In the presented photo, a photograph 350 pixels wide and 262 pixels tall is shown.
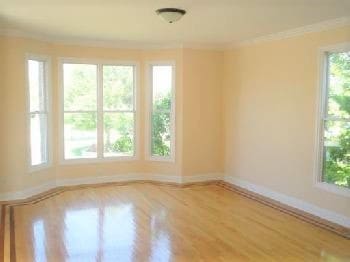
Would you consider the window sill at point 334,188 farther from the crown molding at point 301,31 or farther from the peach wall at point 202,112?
the peach wall at point 202,112

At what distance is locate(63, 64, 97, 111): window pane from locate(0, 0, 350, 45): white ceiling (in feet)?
1.86

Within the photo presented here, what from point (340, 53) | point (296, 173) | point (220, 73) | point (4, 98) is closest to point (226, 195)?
point (296, 173)

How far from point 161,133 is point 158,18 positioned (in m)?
2.68

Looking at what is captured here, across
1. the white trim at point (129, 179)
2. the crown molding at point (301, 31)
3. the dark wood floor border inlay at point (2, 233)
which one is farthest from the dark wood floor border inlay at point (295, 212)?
the dark wood floor border inlay at point (2, 233)

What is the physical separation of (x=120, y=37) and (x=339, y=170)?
3.72 metres

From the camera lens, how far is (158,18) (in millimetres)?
4457

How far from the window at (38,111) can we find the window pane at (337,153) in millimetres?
4187

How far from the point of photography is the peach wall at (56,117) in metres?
5.31

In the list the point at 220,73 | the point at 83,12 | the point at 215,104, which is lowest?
the point at 215,104

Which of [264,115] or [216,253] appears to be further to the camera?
[264,115]

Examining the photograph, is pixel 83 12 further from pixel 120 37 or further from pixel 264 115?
pixel 264 115

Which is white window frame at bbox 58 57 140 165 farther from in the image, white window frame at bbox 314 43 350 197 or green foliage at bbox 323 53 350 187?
green foliage at bbox 323 53 350 187

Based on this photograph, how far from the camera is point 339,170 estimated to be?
4.60 m

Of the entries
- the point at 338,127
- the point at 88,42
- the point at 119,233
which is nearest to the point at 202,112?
the point at 88,42
